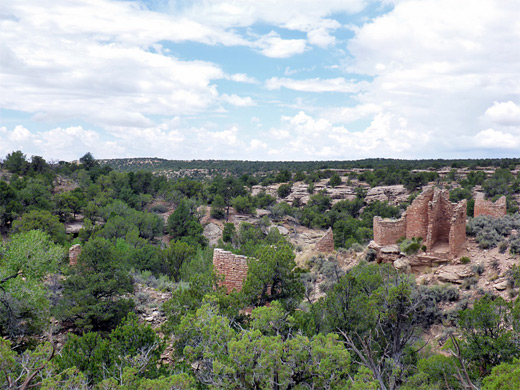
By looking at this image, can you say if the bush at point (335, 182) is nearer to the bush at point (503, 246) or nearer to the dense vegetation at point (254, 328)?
the dense vegetation at point (254, 328)

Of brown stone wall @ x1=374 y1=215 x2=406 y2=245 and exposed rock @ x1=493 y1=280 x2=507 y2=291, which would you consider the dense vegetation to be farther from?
brown stone wall @ x1=374 y1=215 x2=406 y2=245

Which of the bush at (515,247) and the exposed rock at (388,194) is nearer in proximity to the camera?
the bush at (515,247)

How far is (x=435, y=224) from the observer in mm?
17609

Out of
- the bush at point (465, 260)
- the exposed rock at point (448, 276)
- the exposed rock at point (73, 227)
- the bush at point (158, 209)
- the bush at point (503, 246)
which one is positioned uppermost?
the bush at point (503, 246)

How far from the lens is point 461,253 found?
17188mm

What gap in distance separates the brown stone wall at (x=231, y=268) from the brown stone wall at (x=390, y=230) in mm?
8019

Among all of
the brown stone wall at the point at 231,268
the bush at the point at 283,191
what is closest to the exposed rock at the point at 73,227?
the bush at the point at 283,191

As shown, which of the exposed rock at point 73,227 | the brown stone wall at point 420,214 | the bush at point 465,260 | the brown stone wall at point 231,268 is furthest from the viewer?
the exposed rock at point 73,227

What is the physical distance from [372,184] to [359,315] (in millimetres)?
47439

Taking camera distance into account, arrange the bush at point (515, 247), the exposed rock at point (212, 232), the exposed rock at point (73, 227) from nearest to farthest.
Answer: the bush at point (515, 247)
the exposed rock at point (73, 227)
the exposed rock at point (212, 232)

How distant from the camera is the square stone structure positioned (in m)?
16.8

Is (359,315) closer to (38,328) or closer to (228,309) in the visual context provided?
(228,309)

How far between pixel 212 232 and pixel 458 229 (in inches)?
1318

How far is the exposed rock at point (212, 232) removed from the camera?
45.1 m
